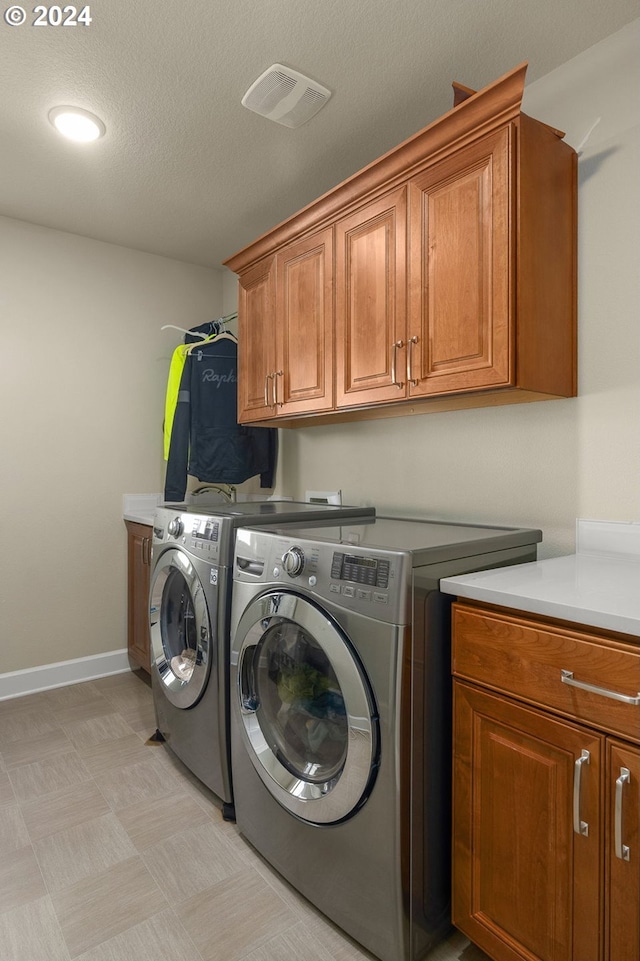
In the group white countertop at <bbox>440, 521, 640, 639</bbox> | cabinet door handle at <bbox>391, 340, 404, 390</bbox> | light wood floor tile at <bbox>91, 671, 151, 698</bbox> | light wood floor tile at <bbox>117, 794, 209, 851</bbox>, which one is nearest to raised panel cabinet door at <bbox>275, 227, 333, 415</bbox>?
cabinet door handle at <bbox>391, 340, 404, 390</bbox>

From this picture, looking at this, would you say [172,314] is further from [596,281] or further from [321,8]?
[596,281]

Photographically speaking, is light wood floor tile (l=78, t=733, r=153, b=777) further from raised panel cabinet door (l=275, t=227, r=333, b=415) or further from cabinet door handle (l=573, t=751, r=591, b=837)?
cabinet door handle (l=573, t=751, r=591, b=837)

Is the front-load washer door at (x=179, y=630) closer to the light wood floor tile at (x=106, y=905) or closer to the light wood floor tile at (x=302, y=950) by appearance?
the light wood floor tile at (x=106, y=905)

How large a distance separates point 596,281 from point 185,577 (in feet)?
5.70

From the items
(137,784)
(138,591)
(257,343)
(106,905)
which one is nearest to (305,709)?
(106,905)

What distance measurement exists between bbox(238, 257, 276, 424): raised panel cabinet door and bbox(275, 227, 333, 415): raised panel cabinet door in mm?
64

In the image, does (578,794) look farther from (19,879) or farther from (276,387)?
(276,387)

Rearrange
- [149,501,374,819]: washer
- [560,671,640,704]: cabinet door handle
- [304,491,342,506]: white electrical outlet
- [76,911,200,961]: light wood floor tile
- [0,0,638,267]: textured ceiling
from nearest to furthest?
[560,671,640,704]: cabinet door handle, [76,911,200,961]: light wood floor tile, [0,0,638,267]: textured ceiling, [149,501,374,819]: washer, [304,491,342,506]: white electrical outlet

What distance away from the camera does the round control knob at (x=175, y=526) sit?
6.99 feet

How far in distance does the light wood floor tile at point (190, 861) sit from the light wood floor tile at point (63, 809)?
34 centimetres

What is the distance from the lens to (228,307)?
12.1ft

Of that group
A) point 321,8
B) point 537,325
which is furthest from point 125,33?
point 537,325

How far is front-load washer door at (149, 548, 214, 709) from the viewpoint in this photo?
6.48ft

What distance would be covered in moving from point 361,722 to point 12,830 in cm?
143
